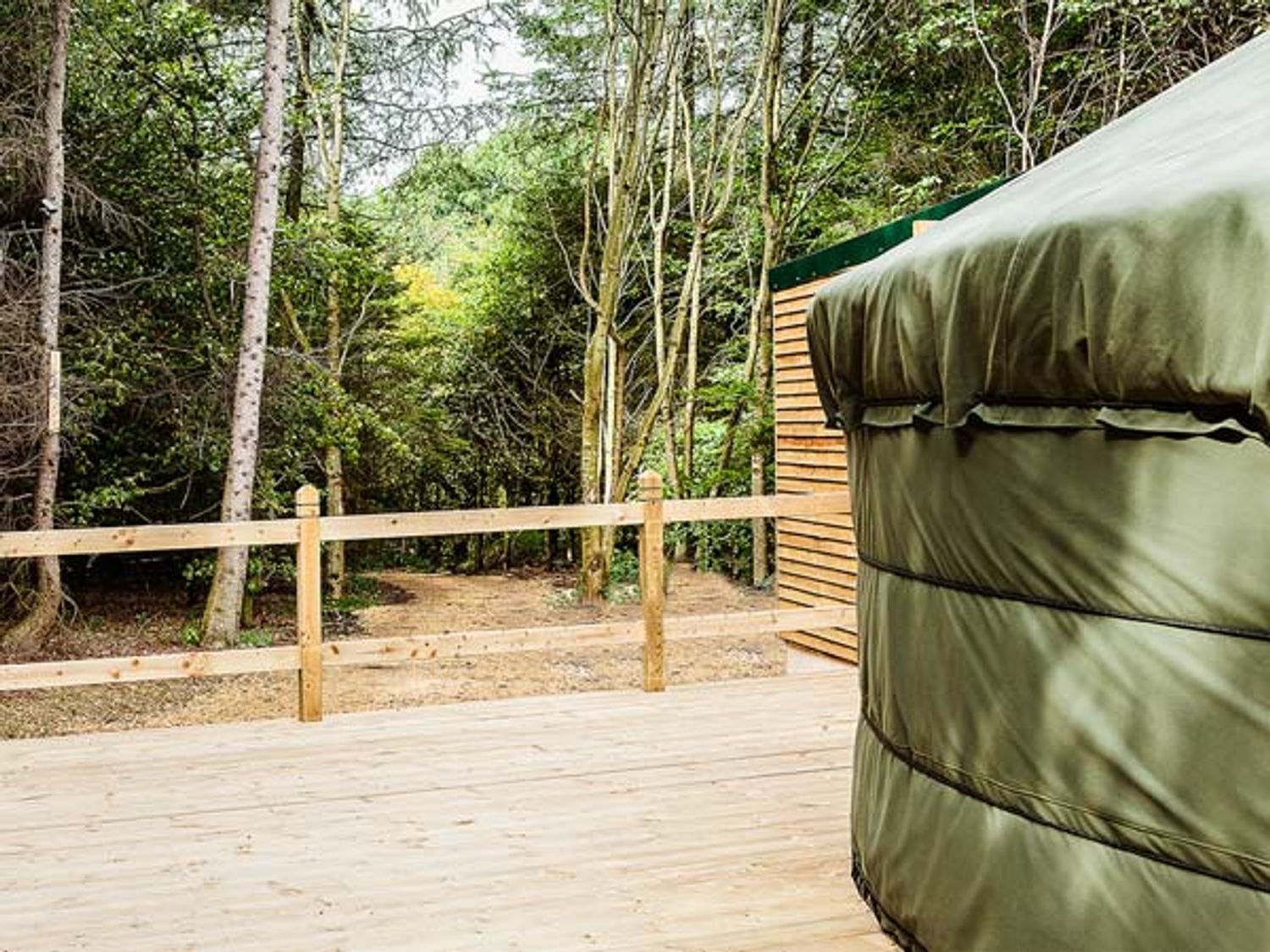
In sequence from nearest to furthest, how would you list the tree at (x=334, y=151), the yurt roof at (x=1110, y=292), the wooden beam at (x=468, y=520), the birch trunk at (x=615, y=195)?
the yurt roof at (x=1110, y=292) < the wooden beam at (x=468, y=520) < the birch trunk at (x=615, y=195) < the tree at (x=334, y=151)

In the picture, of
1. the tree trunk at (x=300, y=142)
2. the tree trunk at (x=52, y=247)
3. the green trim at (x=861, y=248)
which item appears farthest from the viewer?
the tree trunk at (x=300, y=142)

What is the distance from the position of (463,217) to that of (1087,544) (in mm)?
13819

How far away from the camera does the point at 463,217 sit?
49.8 feet

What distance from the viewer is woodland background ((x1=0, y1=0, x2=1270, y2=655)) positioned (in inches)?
342

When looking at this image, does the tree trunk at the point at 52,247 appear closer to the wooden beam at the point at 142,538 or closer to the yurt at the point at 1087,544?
the wooden beam at the point at 142,538

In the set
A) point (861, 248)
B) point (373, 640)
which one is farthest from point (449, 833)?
point (861, 248)

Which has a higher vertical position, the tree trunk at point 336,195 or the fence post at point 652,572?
the tree trunk at point 336,195

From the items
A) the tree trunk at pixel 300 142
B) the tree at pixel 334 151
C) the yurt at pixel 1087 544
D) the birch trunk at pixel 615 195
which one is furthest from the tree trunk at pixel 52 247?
the yurt at pixel 1087 544

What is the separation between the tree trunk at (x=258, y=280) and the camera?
8297 mm

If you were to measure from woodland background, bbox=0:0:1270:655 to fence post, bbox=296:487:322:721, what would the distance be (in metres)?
4.12

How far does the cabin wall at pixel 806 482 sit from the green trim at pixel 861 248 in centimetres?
6

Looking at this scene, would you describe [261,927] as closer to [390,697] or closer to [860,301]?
[860,301]

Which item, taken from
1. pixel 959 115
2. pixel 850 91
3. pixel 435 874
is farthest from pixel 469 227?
pixel 435 874

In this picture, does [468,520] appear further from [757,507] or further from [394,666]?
[394,666]
